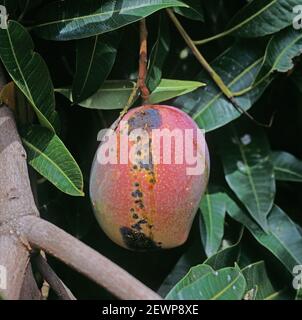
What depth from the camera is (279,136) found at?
41.6 inches

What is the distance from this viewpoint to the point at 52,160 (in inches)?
30.5

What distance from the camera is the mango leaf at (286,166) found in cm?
99

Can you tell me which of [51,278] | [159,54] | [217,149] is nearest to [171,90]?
[159,54]

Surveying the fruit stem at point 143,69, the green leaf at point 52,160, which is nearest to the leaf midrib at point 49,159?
the green leaf at point 52,160

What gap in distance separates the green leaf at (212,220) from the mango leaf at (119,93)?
6.5 inches

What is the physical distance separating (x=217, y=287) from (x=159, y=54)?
1.00 ft

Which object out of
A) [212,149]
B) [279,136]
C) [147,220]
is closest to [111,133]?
[147,220]

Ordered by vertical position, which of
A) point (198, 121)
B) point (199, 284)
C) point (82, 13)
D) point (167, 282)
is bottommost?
point (167, 282)

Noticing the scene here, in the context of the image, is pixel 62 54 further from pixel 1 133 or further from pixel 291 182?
pixel 291 182

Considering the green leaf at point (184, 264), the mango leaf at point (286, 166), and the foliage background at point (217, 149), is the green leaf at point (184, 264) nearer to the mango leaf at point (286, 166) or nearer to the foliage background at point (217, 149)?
the foliage background at point (217, 149)

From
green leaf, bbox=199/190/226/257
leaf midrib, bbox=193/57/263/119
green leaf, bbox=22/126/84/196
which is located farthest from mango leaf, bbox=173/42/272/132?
green leaf, bbox=22/126/84/196

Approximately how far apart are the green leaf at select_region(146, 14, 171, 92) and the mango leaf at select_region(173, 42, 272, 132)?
7 cm

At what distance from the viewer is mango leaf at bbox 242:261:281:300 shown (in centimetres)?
88

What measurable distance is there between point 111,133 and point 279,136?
0.37 meters
